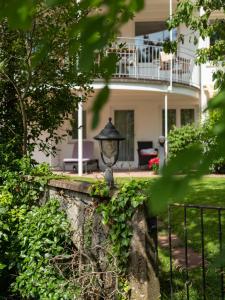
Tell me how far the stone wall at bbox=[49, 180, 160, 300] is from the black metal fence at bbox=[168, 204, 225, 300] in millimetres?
289

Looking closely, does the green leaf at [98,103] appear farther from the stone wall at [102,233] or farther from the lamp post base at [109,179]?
the lamp post base at [109,179]

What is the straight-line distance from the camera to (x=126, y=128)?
21625 mm

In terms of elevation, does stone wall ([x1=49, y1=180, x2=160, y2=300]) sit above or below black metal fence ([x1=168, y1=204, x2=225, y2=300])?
above

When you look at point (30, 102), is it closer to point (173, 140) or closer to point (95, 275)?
point (95, 275)

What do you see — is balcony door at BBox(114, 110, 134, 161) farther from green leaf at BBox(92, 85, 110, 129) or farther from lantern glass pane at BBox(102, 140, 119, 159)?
green leaf at BBox(92, 85, 110, 129)

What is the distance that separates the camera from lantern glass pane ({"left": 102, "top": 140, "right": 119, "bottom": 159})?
6.24 meters

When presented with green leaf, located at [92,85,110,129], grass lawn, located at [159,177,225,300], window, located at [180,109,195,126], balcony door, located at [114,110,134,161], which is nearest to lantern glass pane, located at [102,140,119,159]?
grass lawn, located at [159,177,225,300]

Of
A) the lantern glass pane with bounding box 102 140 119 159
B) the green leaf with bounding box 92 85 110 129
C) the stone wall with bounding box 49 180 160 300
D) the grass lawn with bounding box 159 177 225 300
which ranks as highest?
the green leaf with bounding box 92 85 110 129

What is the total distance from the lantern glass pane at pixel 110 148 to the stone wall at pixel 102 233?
0.61m

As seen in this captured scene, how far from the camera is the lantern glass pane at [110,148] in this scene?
6238 mm

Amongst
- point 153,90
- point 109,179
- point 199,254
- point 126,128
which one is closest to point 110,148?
point 109,179

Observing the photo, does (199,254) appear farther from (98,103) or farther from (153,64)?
(153,64)

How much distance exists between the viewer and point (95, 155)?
20.5 m

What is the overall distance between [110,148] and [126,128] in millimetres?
15392
